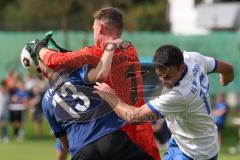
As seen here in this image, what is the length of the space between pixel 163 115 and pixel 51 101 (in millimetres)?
1029

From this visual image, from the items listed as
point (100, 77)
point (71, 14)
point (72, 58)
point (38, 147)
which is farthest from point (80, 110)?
point (71, 14)

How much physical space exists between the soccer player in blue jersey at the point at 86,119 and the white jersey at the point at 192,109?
0.41m

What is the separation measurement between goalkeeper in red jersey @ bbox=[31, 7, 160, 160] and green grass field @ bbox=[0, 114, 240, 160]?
12136 mm

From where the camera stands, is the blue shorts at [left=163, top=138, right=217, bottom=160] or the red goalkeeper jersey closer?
the red goalkeeper jersey

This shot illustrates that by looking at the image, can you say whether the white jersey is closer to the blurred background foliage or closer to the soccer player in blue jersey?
the soccer player in blue jersey

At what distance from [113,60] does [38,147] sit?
16.4 meters

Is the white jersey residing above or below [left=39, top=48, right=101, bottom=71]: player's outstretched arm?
below

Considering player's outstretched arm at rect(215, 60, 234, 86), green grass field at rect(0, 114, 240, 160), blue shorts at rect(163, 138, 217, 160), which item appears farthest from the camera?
green grass field at rect(0, 114, 240, 160)

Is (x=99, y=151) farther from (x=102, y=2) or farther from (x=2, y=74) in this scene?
(x=102, y=2)

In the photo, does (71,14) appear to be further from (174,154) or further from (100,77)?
(100,77)

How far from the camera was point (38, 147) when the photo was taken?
23.2m

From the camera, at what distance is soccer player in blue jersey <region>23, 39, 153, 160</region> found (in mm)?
7301

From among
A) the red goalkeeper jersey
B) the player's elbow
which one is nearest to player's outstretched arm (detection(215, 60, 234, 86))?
the red goalkeeper jersey

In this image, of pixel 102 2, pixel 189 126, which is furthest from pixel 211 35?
pixel 189 126
